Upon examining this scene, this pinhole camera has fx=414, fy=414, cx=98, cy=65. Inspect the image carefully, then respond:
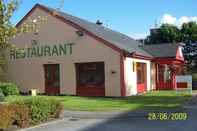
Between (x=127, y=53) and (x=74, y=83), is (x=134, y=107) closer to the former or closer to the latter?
(x=127, y=53)

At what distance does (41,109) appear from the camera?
15094mm

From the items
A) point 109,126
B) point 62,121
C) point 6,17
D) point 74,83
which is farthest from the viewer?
point 74,83

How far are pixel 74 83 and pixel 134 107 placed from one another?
899cm

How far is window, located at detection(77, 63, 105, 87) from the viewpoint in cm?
2752

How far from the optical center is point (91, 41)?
27297mm

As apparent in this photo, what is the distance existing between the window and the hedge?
11.2 meters

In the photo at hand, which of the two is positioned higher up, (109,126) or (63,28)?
(63,28)

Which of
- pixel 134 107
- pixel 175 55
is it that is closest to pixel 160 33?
pixel 175 55

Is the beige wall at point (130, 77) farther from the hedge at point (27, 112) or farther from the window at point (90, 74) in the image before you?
the hedge at point (27, 112)

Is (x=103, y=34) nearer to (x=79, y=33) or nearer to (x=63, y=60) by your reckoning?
(x=79, y=33)

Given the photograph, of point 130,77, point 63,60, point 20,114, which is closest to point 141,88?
point 130,77

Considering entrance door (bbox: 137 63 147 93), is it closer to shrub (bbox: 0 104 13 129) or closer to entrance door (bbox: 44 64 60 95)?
entrance door (bbox: 44 64 60 95)

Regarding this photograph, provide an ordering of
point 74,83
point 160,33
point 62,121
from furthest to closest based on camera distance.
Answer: point 160,33, point 74,83, point 62,121
